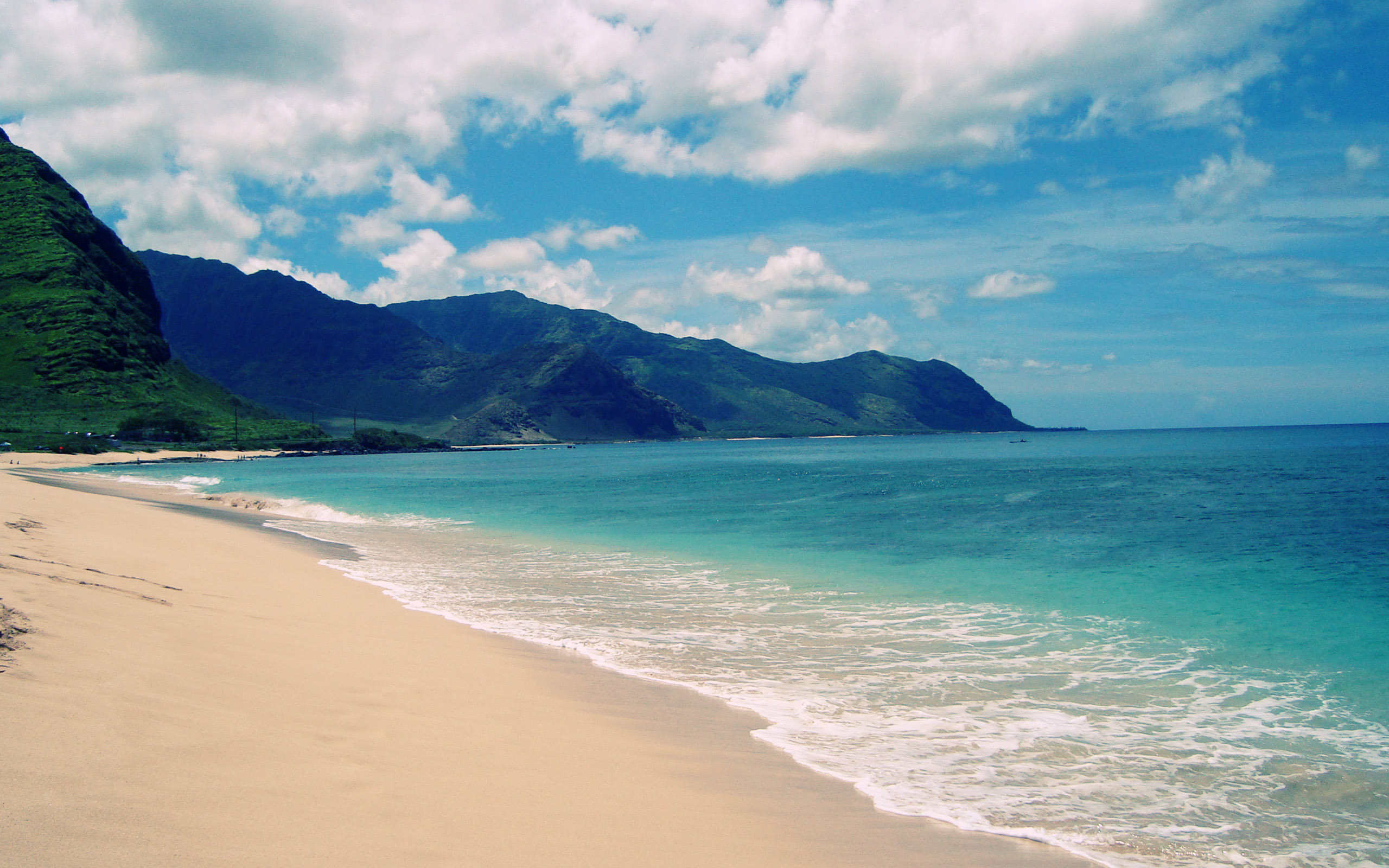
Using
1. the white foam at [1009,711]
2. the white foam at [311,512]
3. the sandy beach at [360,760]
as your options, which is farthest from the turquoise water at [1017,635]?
the sandy beach at [360,760]

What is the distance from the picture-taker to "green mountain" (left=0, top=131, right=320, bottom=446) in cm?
14375

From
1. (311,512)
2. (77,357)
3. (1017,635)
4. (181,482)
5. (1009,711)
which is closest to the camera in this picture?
(1009,711)

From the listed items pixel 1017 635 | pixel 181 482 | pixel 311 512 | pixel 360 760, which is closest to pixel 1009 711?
pixel 1017 635

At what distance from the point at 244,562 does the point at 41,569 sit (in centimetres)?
769

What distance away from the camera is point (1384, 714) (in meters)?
10.4

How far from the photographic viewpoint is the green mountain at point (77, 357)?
144m

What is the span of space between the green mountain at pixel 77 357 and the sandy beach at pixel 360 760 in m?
144

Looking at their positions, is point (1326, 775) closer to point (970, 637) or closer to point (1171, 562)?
point (970, 637)

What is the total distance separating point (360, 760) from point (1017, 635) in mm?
12377

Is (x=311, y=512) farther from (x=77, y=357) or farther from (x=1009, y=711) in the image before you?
(x=77, y=357)

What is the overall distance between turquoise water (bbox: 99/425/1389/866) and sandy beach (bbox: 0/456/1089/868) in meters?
1.02

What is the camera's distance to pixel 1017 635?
14672 millimetres

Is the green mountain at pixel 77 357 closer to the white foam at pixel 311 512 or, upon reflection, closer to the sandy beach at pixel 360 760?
the white foam at pixel 311 512

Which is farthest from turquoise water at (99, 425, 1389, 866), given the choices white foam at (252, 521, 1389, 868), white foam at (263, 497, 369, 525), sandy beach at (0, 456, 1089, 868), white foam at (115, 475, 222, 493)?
white foam at (115, 475, 222, 493)
